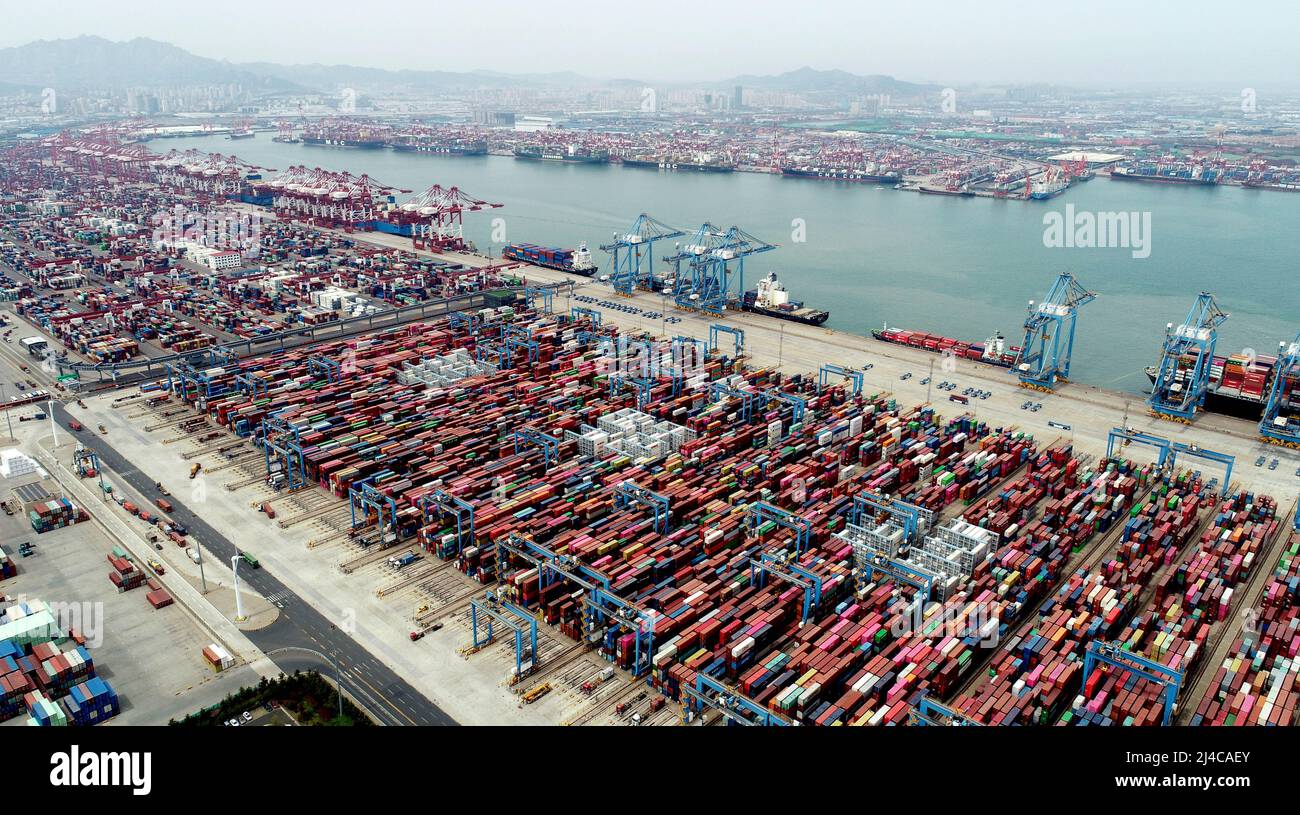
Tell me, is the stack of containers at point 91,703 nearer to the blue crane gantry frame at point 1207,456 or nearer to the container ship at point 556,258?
the blue crane gantry frame at point 1207,456

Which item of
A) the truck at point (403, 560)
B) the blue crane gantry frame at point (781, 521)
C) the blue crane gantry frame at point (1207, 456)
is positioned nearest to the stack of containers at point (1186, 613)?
the blue crane gantry frame at point (1207, 456)

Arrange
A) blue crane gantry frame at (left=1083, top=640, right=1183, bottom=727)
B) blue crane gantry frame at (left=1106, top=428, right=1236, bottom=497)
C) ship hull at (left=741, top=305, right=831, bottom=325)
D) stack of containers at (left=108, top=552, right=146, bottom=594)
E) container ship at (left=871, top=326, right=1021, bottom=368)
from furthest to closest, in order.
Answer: ship hull at (left=741, top=305, right=831, bottom=325), container ship at (left=871, top=326, right=1021, bottom=368), blue crane gantry frame at (left=1106, top=428, right=1236, bottom=497), stack of containers at (left=108, top=552, right=146, bottom=594), blue crane gantry frame at (left=1083, top=640, right=1183, bottom=727)

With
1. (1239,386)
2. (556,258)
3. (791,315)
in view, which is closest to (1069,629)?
(1239,386)

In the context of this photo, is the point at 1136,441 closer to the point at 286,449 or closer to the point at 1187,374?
the point at 1187,374

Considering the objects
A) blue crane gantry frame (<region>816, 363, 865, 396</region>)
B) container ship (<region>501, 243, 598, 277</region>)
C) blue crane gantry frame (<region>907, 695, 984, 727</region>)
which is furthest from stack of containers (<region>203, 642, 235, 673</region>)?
container ship (<region>501, 243, 598, 277</region>)

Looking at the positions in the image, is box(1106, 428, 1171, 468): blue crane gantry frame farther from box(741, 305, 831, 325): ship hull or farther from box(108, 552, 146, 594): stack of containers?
box(108, 552, 146, 594): stack of containers

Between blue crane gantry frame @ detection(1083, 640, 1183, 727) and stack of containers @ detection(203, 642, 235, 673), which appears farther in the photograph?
stack of containers @ detection(203, 642, 235, 673)
